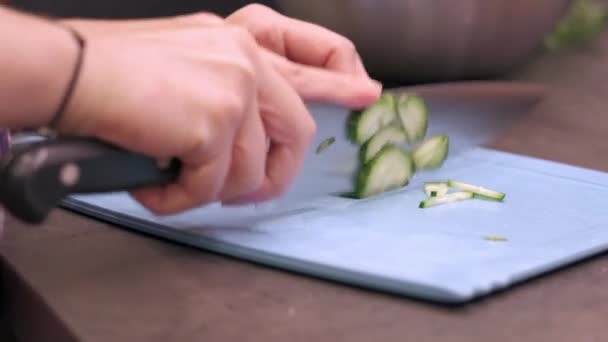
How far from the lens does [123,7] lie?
156 cm

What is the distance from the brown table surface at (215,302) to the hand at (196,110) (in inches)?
2.7

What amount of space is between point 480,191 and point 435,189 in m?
0.05

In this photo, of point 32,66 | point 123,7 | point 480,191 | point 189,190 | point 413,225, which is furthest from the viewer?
point 123,7

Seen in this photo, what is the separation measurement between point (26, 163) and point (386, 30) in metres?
0.83

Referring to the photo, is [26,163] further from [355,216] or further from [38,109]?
[355,216]

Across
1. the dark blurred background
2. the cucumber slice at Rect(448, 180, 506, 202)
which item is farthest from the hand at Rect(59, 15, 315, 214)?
the dark blurred background

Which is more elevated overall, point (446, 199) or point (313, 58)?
point (313, 58)

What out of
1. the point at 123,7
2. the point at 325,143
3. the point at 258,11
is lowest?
the point at 123,7

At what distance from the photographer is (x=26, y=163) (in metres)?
0.56

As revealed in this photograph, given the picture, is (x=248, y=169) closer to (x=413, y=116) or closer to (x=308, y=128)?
(x=308, y=128)

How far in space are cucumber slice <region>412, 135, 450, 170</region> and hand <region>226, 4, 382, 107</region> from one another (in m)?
0.13

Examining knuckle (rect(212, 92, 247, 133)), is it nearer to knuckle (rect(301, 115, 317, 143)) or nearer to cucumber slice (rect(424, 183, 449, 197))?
knuckle (rect(301, 115, 317, 143))

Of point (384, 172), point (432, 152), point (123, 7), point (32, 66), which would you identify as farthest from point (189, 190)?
point (123, 7)

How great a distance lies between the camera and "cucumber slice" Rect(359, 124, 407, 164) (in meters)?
0.92
